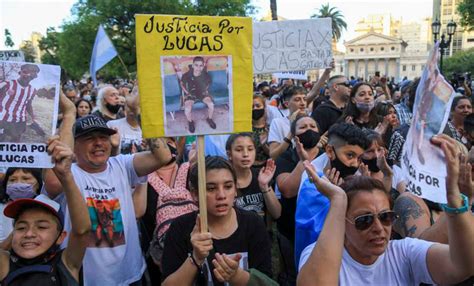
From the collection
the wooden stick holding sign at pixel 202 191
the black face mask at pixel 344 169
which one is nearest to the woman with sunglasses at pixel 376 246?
the wooden stick holding sign at pixel 202 191

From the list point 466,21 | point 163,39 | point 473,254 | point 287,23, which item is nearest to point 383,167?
point 473,254

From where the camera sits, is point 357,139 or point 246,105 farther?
point 357,139

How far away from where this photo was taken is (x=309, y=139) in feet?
14.0

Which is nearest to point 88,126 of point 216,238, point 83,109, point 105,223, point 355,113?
point 105,223

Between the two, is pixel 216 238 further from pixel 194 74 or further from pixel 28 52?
pixel 28 52

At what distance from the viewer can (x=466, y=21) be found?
25844mm

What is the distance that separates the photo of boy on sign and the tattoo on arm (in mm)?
1195

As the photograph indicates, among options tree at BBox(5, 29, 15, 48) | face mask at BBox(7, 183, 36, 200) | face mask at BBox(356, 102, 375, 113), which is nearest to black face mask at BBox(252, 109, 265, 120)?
face mask at BBox(356, 102, 375, 113)

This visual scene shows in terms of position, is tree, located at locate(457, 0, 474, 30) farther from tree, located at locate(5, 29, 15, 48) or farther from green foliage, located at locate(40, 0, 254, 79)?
tree, located at locate(5, 29, 15, 48)

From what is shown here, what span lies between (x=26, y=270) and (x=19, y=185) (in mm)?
1067

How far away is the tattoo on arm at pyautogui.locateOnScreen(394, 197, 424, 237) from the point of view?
2662 mm

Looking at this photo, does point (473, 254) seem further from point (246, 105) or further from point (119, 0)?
point (119, 0)

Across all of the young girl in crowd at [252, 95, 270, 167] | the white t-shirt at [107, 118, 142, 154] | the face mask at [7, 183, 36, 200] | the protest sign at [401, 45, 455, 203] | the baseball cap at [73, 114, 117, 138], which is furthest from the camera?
the young girl in crowd at [252, 95, 270, 167]

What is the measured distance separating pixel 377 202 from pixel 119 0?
3576 cm
